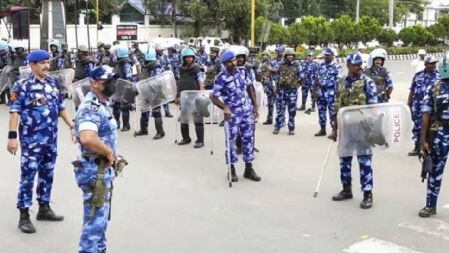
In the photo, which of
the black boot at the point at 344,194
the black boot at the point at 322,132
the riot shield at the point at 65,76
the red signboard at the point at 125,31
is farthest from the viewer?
the red signboard at the point at 125,31

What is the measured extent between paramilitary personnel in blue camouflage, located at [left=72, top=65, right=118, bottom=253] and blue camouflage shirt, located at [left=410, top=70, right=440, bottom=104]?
598cm

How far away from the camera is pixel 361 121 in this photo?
262 inches

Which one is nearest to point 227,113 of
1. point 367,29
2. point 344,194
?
point 344,194

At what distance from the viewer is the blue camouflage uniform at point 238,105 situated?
309 inches

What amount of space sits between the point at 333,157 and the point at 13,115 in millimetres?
5417

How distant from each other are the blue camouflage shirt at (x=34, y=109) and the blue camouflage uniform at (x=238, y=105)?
2.56 m

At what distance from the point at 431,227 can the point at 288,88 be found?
19.8 ft

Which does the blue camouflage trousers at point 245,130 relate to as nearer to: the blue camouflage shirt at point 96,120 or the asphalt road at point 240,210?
→ the asphalt road at point 240,210

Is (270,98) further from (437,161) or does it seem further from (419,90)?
(437,161)

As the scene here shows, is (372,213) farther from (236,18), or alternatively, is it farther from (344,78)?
(236,18)

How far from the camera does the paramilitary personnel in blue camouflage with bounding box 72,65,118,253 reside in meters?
4.40

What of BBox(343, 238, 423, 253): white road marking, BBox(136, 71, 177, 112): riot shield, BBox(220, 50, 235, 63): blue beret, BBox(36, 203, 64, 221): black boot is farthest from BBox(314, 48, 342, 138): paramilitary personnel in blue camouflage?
BBox(36, 203, 64, 221): black boot

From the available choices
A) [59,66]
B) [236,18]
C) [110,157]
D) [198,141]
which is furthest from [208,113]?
[236,18]

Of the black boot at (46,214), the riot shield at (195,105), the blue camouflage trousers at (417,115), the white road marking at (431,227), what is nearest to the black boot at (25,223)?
the black boot at (46,214)
